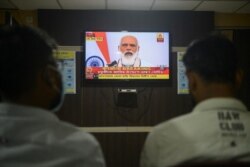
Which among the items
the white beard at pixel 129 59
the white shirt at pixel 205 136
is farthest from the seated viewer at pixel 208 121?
the white beard at pixel 129 59

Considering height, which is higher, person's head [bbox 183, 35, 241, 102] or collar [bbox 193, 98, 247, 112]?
person's head [bbox 183, 35, 241, 102]

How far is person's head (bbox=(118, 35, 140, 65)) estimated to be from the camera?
4207 mm

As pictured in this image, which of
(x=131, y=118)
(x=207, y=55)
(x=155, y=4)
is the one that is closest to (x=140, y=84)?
(x=131, y=118)

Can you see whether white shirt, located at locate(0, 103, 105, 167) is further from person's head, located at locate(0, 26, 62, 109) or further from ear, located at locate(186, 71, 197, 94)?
ear, located at locate(186, 71, 197, 94)

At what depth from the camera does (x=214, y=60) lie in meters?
1.36

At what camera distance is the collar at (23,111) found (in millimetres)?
1118

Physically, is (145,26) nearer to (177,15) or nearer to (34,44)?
(177,15)

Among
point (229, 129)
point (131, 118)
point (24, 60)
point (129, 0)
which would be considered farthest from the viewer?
point (131, 118)

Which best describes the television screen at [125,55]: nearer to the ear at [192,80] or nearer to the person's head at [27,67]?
the ear at [192,80]

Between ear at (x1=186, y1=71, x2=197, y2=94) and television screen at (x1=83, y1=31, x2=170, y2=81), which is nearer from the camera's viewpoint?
ear at (x1=186, y1=71, x2=197, y2=94)

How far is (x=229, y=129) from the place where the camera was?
1284mm

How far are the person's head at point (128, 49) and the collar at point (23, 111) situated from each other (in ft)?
10.2

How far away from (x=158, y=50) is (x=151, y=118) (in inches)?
34.8

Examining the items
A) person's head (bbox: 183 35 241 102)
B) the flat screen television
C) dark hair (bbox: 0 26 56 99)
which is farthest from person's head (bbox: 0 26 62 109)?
the flat screen television
